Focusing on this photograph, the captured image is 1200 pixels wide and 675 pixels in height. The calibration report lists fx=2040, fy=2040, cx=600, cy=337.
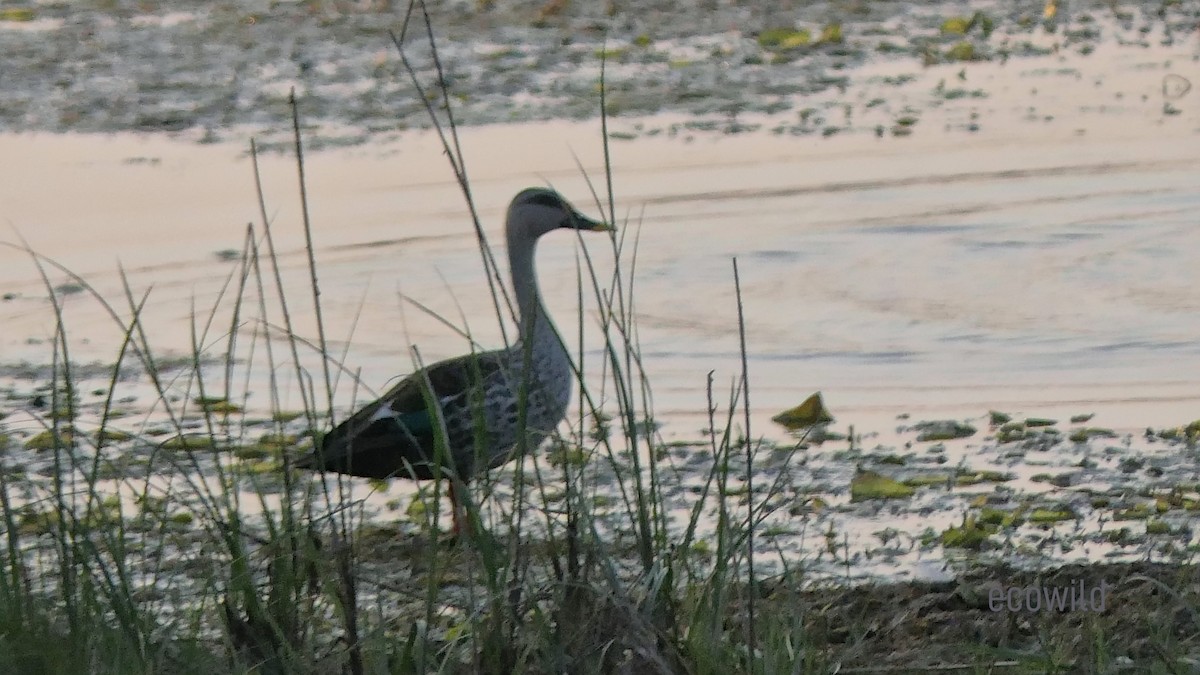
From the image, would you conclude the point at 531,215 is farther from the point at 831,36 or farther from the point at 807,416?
the point at 831,36

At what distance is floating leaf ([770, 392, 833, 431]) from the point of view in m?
6.07

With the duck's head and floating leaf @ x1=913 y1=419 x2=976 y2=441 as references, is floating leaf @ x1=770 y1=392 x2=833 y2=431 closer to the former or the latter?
floating leaf @ x1=913 y1=419 x2=976 y2=441

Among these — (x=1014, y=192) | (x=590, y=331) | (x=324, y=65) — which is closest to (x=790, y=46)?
(x=324, y=65)

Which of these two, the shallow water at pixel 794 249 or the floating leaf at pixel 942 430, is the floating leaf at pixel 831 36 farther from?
the floating leaf at pixel 942 430

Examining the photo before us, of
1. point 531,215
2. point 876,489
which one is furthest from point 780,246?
point 876,489

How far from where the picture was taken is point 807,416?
6.08 meters

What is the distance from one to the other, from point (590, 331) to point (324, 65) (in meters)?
5.63

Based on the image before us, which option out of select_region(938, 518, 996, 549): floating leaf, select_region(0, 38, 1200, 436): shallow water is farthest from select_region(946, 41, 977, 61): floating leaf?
select_region(938, 518, 996, 549): floating leaf

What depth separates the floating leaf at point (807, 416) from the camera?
6.07 m

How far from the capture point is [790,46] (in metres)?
12.6

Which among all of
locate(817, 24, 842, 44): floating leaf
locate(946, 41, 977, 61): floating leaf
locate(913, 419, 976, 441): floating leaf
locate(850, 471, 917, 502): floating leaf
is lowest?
locate(913, 419, 976, 441): floating leaf

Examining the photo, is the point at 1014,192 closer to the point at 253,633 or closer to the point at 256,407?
the point at 256,407
